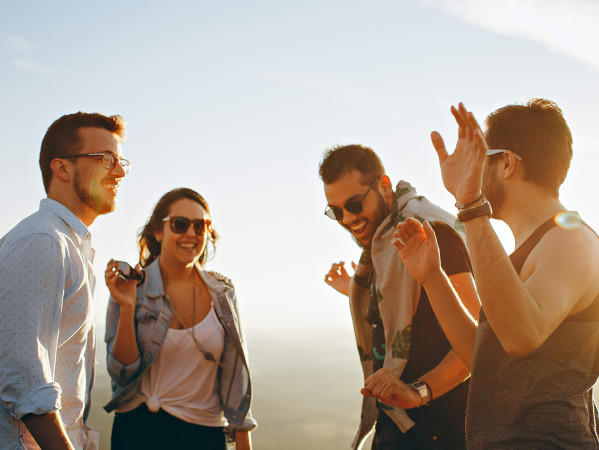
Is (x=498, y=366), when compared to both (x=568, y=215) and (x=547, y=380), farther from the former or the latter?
(x=568, y=215)

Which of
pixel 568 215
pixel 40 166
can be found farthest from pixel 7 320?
pixel 568 215

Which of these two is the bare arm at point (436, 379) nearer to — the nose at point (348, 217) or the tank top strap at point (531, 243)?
the tank top strap at point (531, 243)

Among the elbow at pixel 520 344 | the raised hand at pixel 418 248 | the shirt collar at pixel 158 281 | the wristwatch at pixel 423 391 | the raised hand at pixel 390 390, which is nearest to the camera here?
the elbow at pixel 520 344

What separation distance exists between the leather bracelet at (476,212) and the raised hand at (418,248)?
25.2 inches

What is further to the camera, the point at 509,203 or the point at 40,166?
the point at 40,166

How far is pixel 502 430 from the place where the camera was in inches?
82.0

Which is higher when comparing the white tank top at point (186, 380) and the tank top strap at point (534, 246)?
the tank top strap at point (534, 246)

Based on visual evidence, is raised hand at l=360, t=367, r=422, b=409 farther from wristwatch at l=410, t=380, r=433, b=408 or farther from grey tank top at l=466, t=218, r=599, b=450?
grey tank top at l=466, t=218, r=599, b=450

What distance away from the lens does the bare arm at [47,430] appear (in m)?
2.29

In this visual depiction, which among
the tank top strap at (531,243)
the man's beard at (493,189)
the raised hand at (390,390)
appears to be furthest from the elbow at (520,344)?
the raised hand at (390,390)

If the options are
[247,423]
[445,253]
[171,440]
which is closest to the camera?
[445,253]

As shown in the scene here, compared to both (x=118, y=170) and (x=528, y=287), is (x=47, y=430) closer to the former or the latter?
(x=118, y=170)

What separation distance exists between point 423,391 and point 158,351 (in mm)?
2283

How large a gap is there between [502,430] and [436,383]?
96 centimetres
